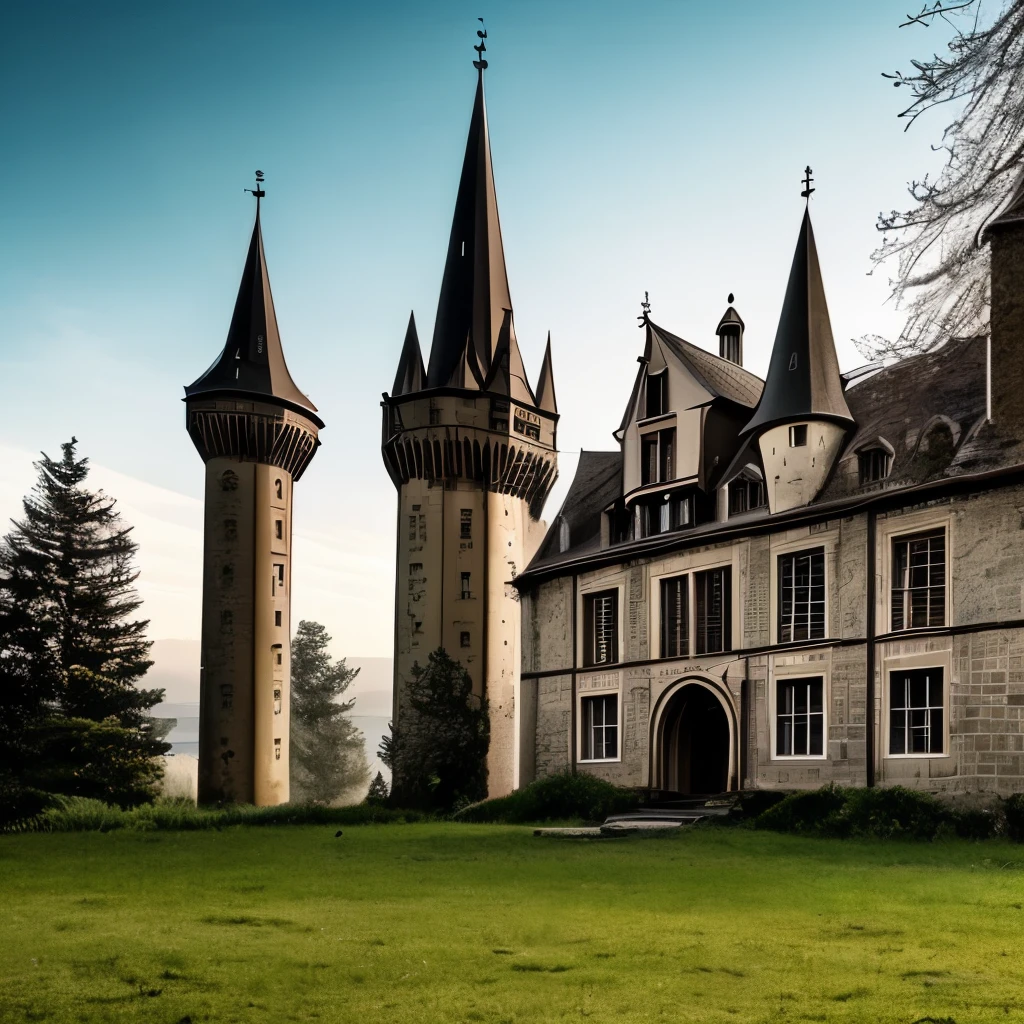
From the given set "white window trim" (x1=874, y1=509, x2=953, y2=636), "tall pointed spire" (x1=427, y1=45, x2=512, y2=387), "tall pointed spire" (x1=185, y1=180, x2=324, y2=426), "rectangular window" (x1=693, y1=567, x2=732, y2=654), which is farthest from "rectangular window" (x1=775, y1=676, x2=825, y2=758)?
"tall pointed spire" (x1=185, y1=180, x2=324, y2=426)

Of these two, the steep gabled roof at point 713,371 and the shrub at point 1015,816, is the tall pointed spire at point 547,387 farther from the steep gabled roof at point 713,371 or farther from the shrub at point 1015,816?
the shrub at point 1015,816

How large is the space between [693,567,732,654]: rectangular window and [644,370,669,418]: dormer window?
5637 mm

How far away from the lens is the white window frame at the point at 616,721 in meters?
32.8

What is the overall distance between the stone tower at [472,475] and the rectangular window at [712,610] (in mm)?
12071

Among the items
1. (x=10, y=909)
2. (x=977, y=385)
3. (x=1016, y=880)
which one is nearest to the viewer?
(x=10, y=909)

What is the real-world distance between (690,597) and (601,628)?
13.6 feet

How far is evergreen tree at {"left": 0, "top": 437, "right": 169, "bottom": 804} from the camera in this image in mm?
38344

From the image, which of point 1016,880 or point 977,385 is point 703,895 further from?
point 977,385

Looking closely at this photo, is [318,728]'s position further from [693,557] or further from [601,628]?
[693,557]

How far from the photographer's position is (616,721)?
33188mm

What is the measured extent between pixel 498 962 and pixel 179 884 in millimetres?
7264

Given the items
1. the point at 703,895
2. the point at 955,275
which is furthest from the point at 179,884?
the point at 955,275

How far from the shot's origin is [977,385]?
27.0 metres

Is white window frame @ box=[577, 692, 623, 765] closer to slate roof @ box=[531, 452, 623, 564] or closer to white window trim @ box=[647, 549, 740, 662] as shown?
white window trim @ box=[647, 549, 740, 662]
